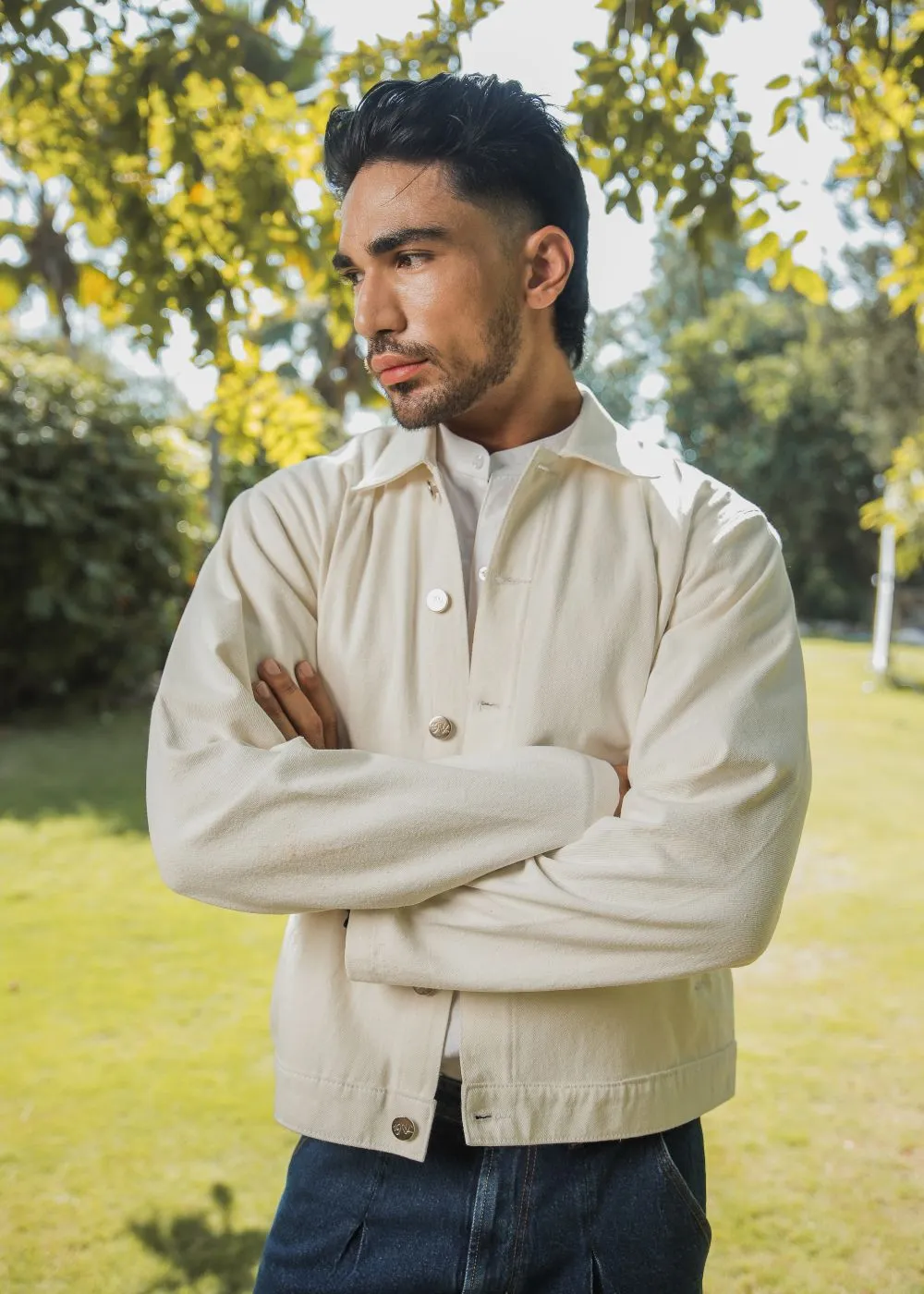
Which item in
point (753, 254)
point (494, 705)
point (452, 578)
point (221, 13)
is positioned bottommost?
point (494, 705)

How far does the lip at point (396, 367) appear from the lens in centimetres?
169

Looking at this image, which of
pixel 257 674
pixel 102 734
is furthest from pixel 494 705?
pixel 102 734

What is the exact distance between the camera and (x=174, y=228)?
343 cm

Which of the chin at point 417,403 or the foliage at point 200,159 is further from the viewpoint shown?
the foliage at point 200,159

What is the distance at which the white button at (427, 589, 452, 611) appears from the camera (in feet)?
5.61

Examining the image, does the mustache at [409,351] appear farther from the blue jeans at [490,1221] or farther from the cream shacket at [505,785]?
the blue jeans at [490,1221]

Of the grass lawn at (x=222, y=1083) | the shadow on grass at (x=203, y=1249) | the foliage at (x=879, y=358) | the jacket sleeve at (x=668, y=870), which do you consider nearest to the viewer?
the jacket sleeve at (x=668, y=870)

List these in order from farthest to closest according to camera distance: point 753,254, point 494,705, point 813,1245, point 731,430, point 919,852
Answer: point 731,430 → point 919,852 → point 753,254 → point 813,1245 → point 494,705

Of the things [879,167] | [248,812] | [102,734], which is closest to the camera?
[248,812]

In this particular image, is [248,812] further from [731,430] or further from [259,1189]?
[731,430]

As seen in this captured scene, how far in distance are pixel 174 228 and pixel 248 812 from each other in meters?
2.41

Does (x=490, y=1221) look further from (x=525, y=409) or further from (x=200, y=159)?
(x=200, y=159)

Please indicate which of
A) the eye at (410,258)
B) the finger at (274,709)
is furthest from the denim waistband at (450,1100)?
the eye at (410,258)

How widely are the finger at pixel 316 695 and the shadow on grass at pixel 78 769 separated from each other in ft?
15.2
